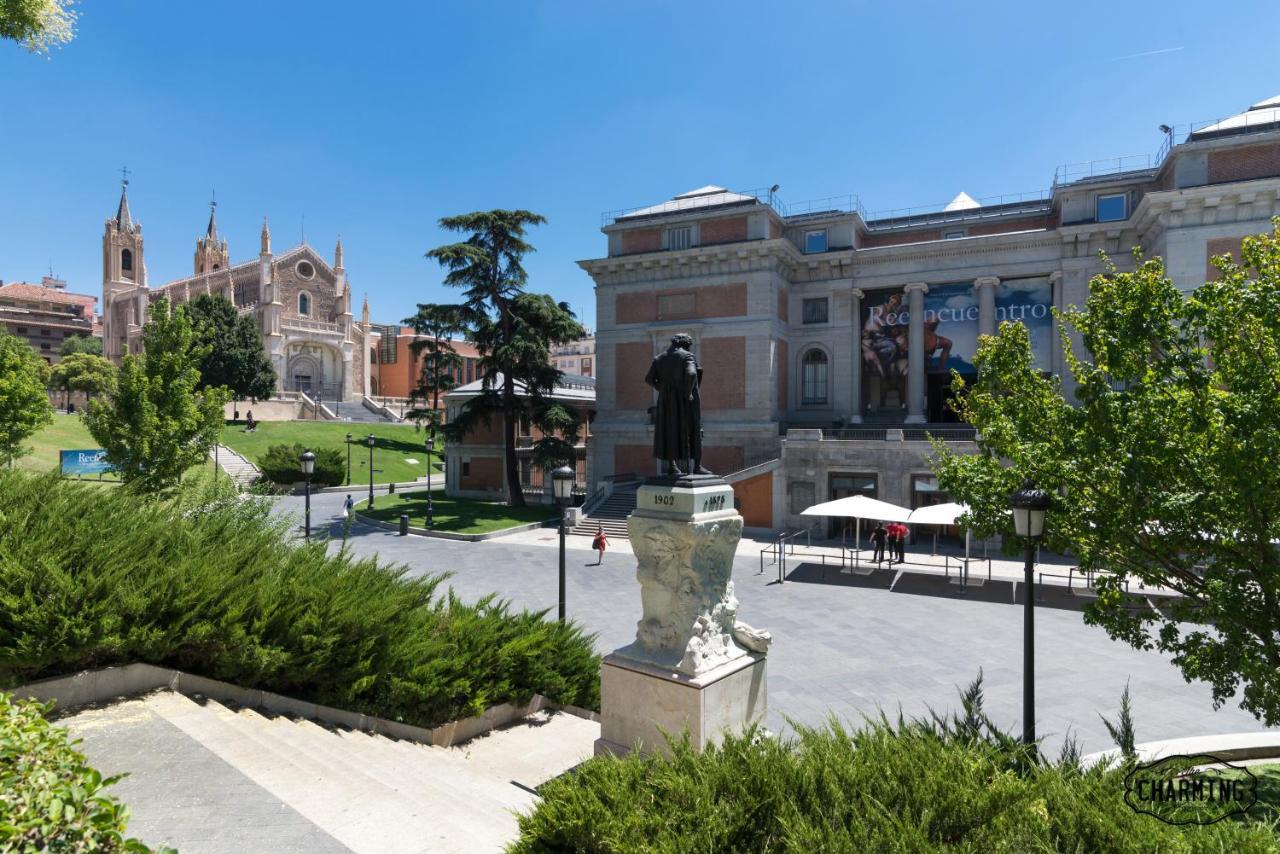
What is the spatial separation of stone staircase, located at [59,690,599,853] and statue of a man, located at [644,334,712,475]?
3670 millimetres

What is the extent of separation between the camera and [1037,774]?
4.60 meters

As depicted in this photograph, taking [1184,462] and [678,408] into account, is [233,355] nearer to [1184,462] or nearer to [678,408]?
[678,408]

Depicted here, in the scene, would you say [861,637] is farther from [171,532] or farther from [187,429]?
[187,429]

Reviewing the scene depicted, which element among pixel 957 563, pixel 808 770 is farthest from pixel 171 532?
pixel 957 563

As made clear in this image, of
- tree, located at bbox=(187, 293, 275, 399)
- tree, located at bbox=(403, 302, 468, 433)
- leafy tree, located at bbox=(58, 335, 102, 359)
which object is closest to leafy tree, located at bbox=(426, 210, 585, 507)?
tree, located at bbox=(403, 302, 468, 433)

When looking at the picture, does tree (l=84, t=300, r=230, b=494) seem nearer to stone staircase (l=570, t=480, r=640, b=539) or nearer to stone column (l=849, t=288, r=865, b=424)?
stone staircase (l=570, t=480, r=640, b=539)

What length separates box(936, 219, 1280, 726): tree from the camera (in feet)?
19.0

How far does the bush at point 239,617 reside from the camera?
6.77 meters

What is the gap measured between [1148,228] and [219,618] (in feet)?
107

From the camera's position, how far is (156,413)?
17047 mm

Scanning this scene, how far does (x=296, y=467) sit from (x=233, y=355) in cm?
2378

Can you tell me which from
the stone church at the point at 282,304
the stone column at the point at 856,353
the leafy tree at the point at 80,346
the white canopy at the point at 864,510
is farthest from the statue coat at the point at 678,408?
the leafy tree at the point at 80,346

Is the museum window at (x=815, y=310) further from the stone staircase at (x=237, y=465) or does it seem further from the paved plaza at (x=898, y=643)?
the stone staircase at (x=237, y=465)
